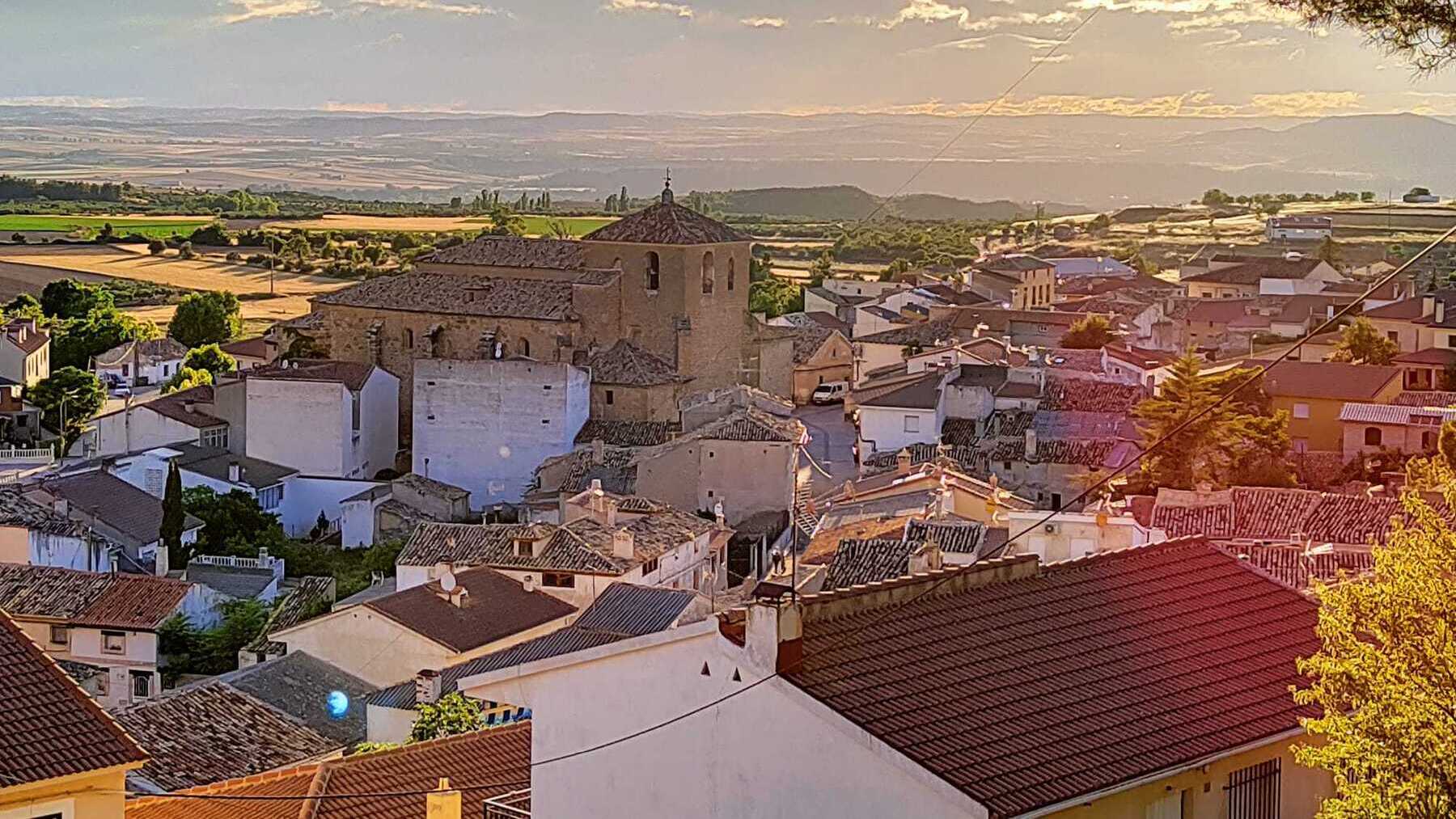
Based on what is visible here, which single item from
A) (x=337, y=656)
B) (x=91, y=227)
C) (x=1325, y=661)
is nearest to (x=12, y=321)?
(x=337, y=656)

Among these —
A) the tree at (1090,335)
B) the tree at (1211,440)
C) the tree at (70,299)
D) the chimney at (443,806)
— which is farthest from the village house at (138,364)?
the chimney at (443,806)

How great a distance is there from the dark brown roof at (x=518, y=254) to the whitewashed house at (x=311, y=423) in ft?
13.5

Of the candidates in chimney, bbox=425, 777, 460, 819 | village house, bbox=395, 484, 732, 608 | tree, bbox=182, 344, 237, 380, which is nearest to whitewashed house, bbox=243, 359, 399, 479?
village house, bbox=395, 484, 732, 608

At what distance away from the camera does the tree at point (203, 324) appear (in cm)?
4734

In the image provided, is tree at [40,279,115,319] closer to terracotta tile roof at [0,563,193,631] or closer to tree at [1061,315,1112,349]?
tree at [1061,315,1112,349]

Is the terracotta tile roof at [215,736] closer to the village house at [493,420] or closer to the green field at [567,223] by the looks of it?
the village house at [493,420]

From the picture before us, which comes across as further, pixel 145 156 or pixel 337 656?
pixel 145 156

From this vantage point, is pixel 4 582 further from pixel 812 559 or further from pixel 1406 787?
pixel 1406 787

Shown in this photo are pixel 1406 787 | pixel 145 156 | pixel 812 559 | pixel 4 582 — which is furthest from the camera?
pixel 145 156

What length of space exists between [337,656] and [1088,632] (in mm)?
10219

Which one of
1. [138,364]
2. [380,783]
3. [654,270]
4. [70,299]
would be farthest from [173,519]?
[70,299]

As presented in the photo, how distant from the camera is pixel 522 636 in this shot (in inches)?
602

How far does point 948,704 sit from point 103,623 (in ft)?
44.5

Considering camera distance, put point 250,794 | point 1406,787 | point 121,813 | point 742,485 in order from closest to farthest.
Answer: point 1406,787 → point 121,813 → point 250,794 → point 742,485
